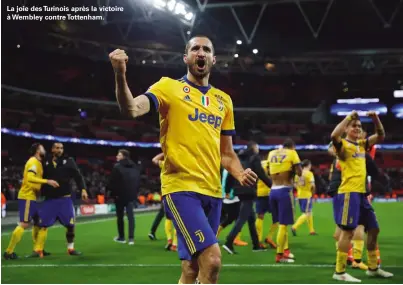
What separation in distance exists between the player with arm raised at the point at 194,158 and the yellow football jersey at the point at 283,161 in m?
5.73

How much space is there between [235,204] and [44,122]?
112ft

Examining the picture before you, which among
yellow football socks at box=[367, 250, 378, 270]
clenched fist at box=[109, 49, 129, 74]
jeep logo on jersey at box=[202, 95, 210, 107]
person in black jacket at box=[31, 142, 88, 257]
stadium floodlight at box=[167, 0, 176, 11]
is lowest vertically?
yellow football socks at box=[367, 250, 378, 270]

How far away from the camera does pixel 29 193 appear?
34.1ft

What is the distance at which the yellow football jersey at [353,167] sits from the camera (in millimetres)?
7445

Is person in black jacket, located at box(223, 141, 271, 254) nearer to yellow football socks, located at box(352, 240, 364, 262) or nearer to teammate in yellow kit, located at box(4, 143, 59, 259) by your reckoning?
yellow football socks, located at box(352, 240, 364, 262)

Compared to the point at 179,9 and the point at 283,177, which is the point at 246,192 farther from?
the point at 179,9

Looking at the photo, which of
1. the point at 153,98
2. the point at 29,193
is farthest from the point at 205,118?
the point at 29,193

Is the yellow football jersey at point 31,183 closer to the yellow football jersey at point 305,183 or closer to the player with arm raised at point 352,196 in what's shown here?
the player with arm raised at point 352,196

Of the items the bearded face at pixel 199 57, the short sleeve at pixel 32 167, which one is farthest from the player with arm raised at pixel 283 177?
the bearded face at pixel 199 57

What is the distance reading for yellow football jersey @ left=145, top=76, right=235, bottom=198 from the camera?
4129 millimetres

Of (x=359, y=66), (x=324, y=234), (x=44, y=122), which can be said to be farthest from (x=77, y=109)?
(x=324, y=234)

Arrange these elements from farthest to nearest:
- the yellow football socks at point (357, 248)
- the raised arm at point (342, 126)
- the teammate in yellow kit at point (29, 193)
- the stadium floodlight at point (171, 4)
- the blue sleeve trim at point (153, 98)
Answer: the stadium floodlight at point (171, 4) → the teammate in yellow kit at point (29, 193) → the yellow football socks at point (357, 248) → the raised arm at point (342, 126) → the blue sleeve trim at point (153, 98)

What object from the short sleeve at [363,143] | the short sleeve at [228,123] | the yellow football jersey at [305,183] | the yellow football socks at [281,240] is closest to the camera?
the short sleeve at [228,123]

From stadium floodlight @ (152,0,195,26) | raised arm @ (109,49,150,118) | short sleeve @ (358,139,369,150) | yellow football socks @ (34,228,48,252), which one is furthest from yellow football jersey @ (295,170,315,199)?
raised arm @ (109,49,150,118)
